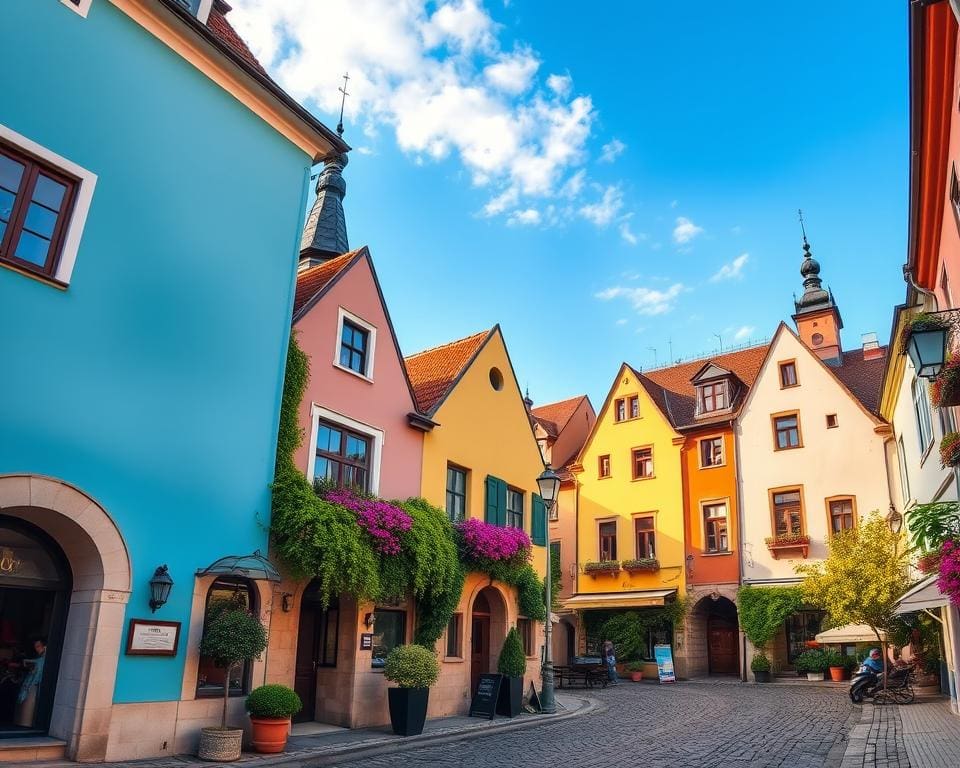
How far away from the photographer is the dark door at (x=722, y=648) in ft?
102

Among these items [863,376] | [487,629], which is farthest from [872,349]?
[487,629]

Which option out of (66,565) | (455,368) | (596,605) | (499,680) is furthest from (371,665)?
(596,605)

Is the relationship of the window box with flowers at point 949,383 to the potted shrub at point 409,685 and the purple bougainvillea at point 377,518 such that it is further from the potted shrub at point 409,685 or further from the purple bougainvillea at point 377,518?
the potted shrub at point 409,685

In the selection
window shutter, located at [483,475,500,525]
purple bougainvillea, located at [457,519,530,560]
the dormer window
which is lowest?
purple bougainvillea, located at [457,519,530,560]

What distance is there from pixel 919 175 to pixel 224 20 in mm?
13242

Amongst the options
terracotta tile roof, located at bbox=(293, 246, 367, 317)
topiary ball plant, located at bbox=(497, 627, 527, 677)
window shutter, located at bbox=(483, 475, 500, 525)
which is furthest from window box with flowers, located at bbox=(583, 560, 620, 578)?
terracotta tile roof, located at bbox=(293, 246, 367, 317)

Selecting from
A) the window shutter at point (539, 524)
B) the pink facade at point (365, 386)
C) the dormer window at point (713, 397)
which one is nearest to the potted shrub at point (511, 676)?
the pink facade at point (365, 386)

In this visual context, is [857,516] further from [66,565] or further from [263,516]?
[66,565]

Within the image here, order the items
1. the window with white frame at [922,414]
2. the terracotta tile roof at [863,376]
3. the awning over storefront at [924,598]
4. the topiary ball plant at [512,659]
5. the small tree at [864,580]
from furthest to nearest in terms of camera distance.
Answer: the terracotta tile roof at [863,376] → the small tree at [864,580] → the window with white frame at [922,414] → the topiary ball plant at [512,659] → the awning over storefront at [924,598]

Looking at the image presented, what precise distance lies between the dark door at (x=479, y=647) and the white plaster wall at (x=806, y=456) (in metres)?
14.1

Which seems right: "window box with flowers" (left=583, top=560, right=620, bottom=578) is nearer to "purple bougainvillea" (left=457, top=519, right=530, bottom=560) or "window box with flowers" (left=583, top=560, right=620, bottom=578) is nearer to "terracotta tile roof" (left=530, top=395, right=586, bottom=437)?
"terracotta tile roof" (left=530, top=395, right=586, bottom=437)

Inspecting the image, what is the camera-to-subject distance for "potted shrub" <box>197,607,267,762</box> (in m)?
10.9

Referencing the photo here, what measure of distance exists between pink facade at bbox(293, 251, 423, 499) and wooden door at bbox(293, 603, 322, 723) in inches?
109

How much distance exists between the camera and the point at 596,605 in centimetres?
3159
